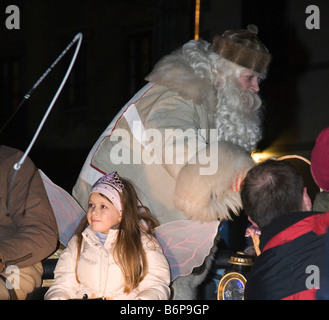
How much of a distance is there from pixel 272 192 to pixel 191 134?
680 millimetres

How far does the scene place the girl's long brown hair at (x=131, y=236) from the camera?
3.07m

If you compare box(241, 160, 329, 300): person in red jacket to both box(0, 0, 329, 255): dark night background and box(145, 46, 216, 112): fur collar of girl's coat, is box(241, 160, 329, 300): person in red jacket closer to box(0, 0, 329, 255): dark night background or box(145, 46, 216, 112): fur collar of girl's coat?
box(145, 46, 216, 112): fur collar of girl's coat

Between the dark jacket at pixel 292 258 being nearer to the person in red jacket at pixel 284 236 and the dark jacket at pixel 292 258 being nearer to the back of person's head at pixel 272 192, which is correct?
the person in red jacket at pixel 284 236

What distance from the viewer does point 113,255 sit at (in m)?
3.11

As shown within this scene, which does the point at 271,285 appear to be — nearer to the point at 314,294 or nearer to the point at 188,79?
the point at 314,294

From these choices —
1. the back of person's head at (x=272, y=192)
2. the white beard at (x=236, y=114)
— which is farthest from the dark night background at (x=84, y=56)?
the back of person's head at (x=272, y=192)

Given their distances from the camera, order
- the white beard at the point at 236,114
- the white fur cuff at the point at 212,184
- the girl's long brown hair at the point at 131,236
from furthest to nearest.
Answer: the white beard at the point at 236,114 → the girl's long brown hair at the point at 131,236 → the white fur cuff at the point at 212,184

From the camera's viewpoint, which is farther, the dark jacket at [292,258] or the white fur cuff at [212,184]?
the white fur cuff at [212,184]

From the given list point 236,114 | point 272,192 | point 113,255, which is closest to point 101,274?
point 113,255

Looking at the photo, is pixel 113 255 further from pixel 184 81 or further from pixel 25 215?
pixel 184 81

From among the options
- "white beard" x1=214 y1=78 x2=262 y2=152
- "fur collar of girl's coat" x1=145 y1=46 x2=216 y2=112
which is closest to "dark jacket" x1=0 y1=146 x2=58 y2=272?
"fur collar of girl's coat" x1=145 y1=46 x2=216 y2=112

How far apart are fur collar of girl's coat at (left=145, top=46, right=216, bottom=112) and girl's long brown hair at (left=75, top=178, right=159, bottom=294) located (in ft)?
1.75

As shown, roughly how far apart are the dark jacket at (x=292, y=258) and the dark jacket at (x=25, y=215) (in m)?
1.19
